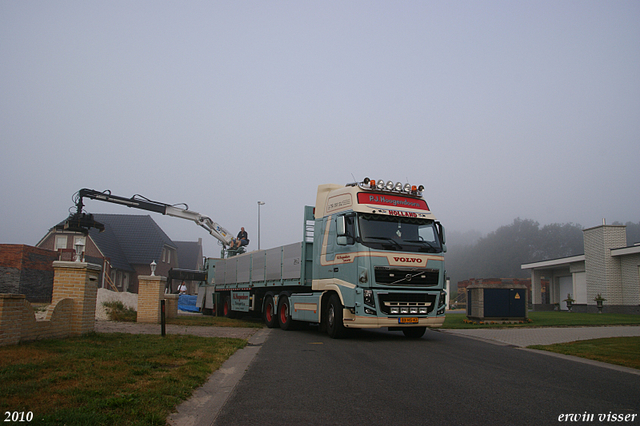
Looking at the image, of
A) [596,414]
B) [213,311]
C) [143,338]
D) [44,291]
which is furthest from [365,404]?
[44,291]

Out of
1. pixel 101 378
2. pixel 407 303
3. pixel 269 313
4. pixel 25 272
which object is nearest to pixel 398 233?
pixel 407 303

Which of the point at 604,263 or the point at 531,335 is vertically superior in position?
the point at 604,263

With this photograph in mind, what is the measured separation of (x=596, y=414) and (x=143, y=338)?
8.65m

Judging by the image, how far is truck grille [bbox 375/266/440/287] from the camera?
11.3m

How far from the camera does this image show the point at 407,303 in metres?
11.6

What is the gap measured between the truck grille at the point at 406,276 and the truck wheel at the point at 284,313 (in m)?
4.64

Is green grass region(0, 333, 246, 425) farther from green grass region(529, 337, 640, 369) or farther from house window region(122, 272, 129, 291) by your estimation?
house window region(122, 272, 129, 291)

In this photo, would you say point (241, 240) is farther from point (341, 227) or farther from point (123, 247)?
point (123, 247)

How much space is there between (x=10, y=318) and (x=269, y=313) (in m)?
9.88

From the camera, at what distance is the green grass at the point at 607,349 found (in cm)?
885

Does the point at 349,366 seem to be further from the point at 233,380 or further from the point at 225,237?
the point at 225,237

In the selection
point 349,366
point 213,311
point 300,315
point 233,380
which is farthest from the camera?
point 213,311

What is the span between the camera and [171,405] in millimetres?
4848

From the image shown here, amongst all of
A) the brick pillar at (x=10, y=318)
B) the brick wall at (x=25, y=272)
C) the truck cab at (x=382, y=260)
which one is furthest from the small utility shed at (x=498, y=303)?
the brick wall at (x=25, y=272)
